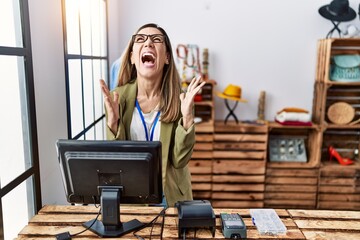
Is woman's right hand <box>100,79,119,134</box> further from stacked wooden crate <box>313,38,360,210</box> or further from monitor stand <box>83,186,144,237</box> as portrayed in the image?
stacked wooden crate <box>313,38,360,210</box>

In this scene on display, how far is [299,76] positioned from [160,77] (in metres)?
2.21

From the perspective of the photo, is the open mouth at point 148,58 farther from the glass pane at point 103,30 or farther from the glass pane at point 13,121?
the glass pane at point 103,30

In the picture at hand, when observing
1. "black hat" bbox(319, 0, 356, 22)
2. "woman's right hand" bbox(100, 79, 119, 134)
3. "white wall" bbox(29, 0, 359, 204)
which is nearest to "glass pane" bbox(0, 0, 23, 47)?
"woman's right hand" bbox(100, 79, 119, 134)

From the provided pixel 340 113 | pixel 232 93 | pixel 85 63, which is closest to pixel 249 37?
pixel 232 93

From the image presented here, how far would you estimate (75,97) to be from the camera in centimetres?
214

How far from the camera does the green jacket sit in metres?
1.59

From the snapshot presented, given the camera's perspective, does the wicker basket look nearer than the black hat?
No

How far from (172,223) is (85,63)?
144cm

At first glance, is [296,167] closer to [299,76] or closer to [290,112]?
[290,112]

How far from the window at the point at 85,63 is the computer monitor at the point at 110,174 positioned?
0.72 meters

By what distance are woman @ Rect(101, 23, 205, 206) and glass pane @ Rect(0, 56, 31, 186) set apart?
36 centimetres

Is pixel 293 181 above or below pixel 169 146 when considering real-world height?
below

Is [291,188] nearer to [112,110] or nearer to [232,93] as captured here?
[232,93]

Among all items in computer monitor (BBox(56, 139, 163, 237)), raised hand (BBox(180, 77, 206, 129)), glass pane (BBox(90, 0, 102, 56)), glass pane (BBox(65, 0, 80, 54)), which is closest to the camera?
computer monitor (BBox(56, 139, 163, 237))
